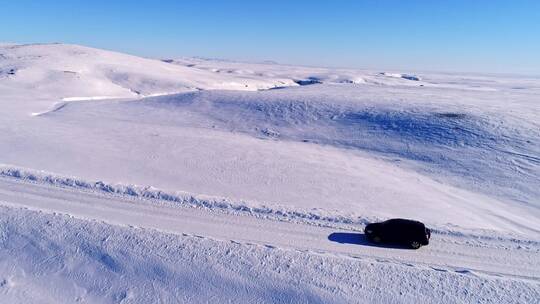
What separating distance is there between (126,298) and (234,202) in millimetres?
6762

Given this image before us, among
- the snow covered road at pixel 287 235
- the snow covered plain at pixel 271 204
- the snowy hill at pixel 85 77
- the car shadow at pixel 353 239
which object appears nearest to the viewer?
the snow covered plain at pixel 271 204

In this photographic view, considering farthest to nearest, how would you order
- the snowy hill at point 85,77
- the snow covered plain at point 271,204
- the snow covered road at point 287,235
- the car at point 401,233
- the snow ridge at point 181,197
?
the snowy hill at point 85,77, the snow ridge at point 181,197, the car at point 401,233, the snow covered road at point 287,235, the snow covered plain at point 271,204

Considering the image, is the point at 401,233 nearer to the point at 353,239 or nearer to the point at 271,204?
the point at 353,239

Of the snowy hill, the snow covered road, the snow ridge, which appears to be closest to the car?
the snow covered road

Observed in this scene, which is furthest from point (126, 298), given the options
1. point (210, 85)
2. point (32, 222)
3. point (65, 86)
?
point (210, 85)

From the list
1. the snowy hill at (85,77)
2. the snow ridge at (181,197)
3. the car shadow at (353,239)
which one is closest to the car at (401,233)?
the car shadow at (353,239)

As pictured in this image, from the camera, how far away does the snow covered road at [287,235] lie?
542 inches

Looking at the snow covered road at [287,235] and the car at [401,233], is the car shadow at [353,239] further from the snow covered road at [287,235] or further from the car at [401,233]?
the car at [401,233]

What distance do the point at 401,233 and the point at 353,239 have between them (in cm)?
186

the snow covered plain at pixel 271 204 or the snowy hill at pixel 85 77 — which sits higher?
the snowy hill at pixel 85 77

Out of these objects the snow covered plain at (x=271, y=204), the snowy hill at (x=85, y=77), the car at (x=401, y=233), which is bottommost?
the snow covered plain at (x=271, y=204)

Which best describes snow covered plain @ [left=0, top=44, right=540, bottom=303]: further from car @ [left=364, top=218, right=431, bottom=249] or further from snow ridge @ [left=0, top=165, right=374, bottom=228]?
car @ [left=364, top=218, right=431, bottom=249]

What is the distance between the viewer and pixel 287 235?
1548 centimetres

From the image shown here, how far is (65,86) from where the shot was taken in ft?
208
